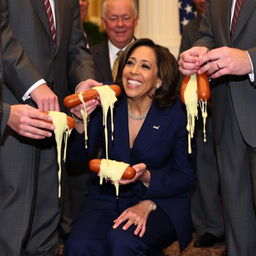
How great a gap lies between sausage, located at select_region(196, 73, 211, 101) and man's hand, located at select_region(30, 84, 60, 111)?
835mm

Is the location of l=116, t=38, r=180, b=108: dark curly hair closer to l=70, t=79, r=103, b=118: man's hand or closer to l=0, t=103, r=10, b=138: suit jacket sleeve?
l=70, t=79, r=103, b=118: man's hand

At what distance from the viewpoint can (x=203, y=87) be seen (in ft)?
11.7

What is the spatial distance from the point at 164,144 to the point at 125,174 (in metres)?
0.59

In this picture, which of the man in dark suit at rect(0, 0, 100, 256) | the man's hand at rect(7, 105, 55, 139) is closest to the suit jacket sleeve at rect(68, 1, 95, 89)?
the man in dark suit at rect(0, 0, 100, 256)

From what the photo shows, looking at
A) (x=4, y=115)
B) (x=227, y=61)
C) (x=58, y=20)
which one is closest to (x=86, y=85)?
(x=58, y=20)

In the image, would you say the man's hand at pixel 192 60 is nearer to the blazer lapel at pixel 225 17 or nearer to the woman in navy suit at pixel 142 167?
the blazer lapel at pixel 225 17

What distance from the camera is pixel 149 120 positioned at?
162 inches

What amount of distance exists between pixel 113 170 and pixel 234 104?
2.75ft

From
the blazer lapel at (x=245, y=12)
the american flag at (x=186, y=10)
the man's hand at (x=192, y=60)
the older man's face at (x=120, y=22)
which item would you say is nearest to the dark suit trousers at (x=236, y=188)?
the man's hand at (x=192, y=60)

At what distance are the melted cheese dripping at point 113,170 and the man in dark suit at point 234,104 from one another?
2.29 ft

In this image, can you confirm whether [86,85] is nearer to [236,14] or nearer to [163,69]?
[163,69]

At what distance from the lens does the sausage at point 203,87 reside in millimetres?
3561

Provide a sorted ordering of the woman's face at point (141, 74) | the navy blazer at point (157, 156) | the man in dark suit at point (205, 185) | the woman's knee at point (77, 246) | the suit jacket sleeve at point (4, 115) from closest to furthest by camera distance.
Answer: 1. the suit jacket sleeve at point (4, 115)
2. the woman's knee at point (77, 246)
3. the navy blazer at point (157, 156)
4. the woman's face at point (141, 74)
5. the man in dark suit at point (205, 185)

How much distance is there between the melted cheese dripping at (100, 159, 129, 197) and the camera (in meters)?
3.59
